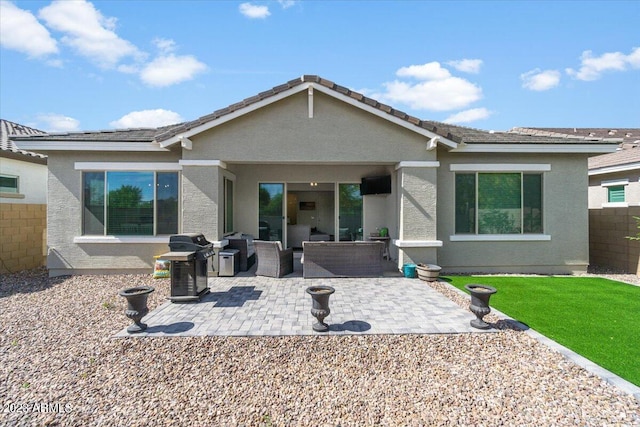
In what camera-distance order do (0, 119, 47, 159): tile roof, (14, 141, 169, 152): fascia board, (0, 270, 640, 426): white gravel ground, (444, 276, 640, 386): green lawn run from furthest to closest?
(0, 119, 47, 159): tile roof
(14, 141, 169, 152): fascia board
(444, 276, 640, 386): green lawn
(0, 270, 640, 426): white gravel ground

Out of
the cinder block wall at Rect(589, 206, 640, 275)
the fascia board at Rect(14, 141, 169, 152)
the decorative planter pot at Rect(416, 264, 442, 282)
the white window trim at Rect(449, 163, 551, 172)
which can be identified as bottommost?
the decorative planter pot at Rect(416, 264, 442, 282)

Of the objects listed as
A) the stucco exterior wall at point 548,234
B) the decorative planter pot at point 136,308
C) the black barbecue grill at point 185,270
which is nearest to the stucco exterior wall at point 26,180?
the black barbecue grill at point 185,270

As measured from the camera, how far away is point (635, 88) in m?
14.7

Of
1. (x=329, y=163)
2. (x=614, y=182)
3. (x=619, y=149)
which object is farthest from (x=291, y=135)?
(x=614, y=182)

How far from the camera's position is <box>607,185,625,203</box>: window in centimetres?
1189

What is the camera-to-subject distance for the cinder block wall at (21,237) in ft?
31.2

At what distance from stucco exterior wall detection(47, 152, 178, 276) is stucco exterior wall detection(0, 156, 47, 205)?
407 centimetres

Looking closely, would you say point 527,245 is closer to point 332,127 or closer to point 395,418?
point 332,127

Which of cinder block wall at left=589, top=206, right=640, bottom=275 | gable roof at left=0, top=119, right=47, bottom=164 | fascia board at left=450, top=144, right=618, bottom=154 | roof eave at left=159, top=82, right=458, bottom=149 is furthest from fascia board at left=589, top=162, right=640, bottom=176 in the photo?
gable roof at left=0, top=119, right=47, bottom=164

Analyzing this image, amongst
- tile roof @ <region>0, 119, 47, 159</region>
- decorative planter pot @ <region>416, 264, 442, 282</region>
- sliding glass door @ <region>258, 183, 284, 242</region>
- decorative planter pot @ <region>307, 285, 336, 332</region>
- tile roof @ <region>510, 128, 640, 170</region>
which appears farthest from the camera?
sliding glass door @ <region>258, 183, 284, 242</region>

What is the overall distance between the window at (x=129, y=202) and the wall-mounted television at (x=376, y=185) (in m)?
6.92

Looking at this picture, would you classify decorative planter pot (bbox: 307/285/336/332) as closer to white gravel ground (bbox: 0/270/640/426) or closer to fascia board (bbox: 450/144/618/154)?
white gravel ground (bbox: 0/270/640/426)

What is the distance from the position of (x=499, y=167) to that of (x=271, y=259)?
787 cm

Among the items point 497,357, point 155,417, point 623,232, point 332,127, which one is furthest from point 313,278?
point 623,232
